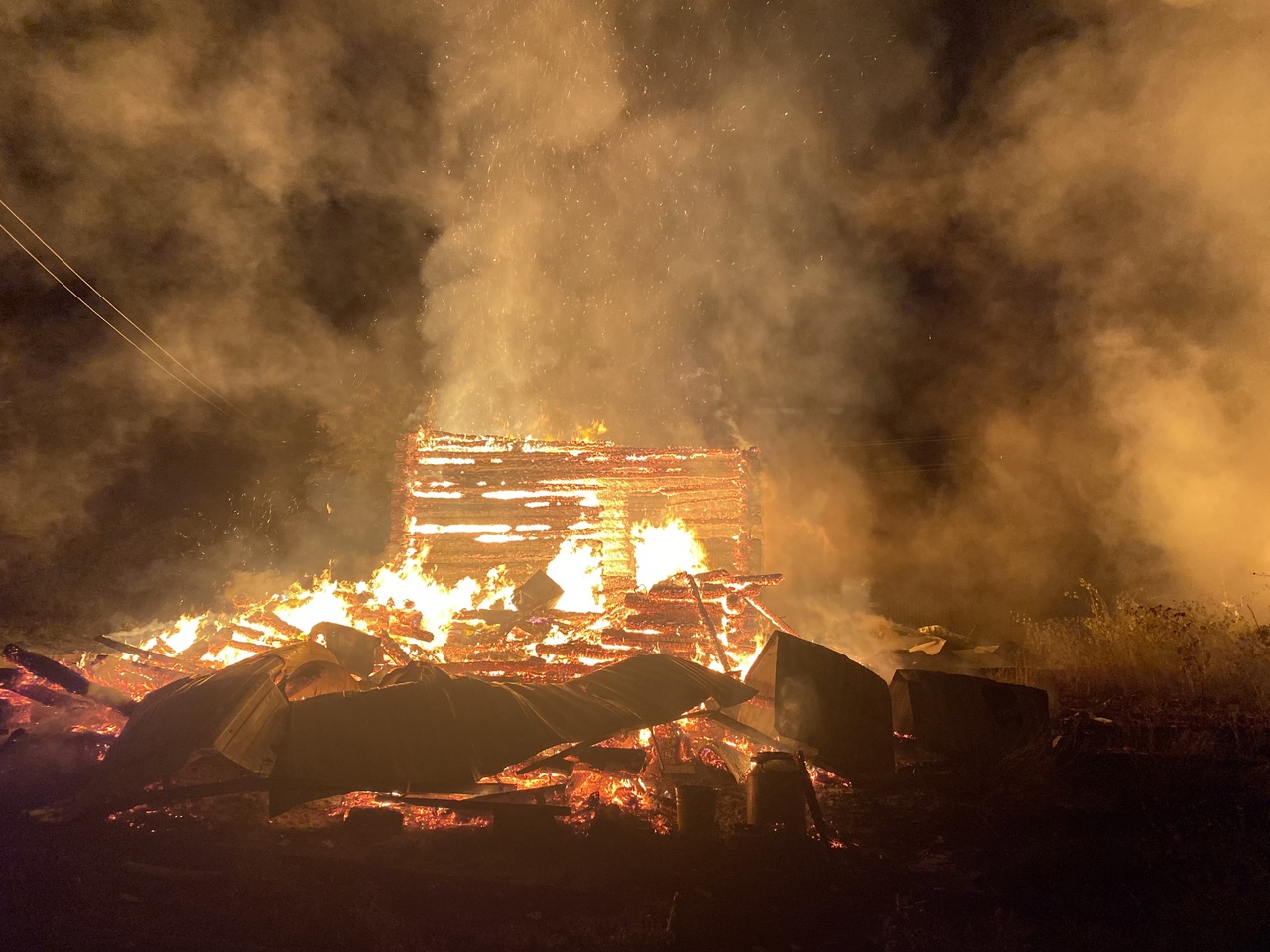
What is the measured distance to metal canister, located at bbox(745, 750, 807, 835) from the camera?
14.5ft

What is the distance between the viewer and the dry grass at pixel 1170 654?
290 inches

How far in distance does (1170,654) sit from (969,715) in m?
5.25

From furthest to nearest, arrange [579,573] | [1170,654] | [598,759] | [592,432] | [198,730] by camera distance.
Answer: [592,432], [579,573], [1170,654], [598,759], [198,730]

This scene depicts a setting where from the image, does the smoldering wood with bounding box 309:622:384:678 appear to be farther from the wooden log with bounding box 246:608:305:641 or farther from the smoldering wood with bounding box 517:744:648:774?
the smoldering wood with bounding box 517:744:648:774

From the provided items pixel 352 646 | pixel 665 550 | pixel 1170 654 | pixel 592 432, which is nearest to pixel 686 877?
pixel 352 646

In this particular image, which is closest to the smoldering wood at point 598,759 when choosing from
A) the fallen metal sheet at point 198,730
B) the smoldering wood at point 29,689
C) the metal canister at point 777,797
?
the metal canister at point 777,797

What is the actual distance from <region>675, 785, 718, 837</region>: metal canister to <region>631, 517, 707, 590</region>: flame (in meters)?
5.94

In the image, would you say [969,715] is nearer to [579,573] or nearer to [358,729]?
[358,729]

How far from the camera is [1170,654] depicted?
28.3ft

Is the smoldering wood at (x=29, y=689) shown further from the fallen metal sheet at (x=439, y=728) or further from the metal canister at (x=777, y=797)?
the metal canister at (x=777, y=797)

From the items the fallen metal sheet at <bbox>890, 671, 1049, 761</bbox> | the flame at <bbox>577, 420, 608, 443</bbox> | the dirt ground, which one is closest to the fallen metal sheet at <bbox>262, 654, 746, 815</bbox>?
the dirt ground

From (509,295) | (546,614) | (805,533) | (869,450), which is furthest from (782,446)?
(546,614)

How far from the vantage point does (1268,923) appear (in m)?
3.58

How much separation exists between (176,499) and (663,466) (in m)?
13.4
